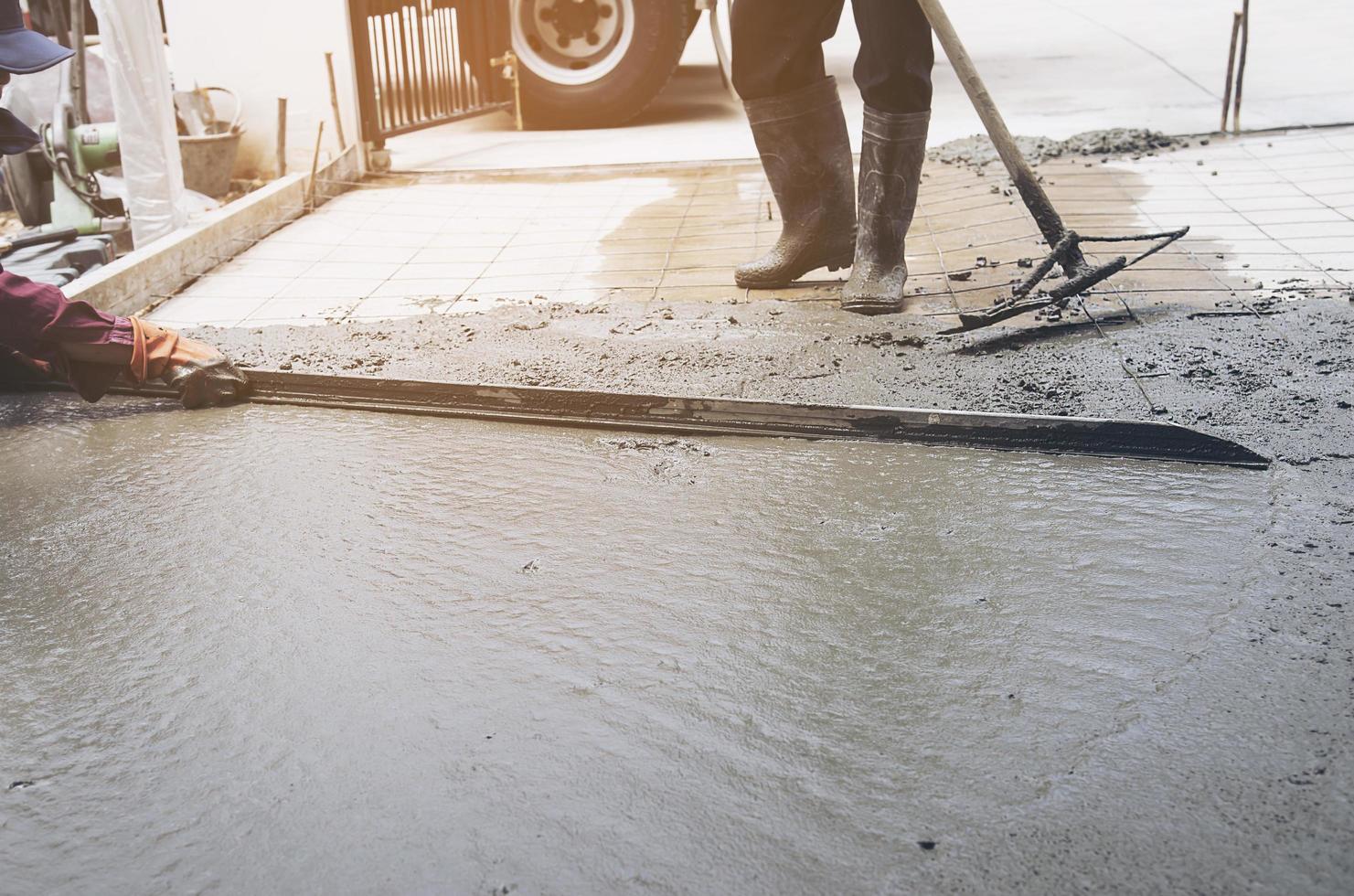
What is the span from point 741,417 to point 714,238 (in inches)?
71.2

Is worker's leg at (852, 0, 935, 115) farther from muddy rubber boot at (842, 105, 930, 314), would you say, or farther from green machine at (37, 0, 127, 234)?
green machine at (37, 0, 127, 234)

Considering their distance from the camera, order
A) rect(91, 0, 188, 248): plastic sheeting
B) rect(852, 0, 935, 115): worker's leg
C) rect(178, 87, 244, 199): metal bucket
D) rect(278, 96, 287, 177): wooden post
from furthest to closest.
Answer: rect(278, 96, 287, 177): wooden post → rect(178, 87, 244, 199): metal bucket → rect(91, 0, 188, 248): plastic sheeting → rect(852, 0, 935, 115): worker's leg

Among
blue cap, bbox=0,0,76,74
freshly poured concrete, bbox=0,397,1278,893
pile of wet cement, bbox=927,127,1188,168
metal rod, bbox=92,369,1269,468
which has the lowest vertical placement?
freshly poured concrete, bbox=0,397,1278,893

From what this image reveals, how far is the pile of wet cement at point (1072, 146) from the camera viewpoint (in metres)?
4.94

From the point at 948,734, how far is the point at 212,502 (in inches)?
62.7

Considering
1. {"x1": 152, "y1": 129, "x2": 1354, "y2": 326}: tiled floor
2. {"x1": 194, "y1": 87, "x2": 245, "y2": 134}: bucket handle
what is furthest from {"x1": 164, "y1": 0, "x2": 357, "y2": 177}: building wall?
{"x1": 152, "y1": 129, "x2": 1354, "y2": 326}: tiled floor

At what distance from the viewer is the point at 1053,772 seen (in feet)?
4.95

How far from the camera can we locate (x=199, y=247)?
4297mm

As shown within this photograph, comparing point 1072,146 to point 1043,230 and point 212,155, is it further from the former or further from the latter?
point 212,155

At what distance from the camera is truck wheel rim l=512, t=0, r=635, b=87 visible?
20.9 ft

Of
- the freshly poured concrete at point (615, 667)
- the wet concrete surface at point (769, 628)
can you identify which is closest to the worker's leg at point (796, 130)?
the wet concrete surface at point (769, 628)

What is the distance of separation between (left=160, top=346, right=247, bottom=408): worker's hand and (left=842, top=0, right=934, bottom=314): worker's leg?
1.74 metres

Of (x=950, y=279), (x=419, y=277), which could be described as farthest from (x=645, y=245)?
(x=950, y=279)

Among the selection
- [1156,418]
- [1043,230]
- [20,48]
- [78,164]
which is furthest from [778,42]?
[78,164]
